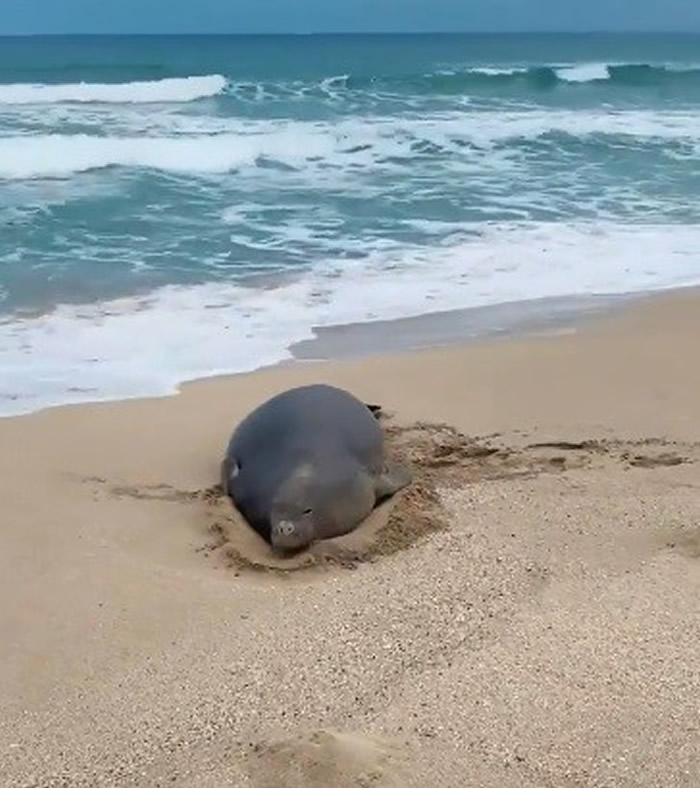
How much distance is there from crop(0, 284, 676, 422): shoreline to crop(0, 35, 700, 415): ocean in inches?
4.9

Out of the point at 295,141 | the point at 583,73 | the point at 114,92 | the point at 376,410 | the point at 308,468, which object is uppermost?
the point at 308,468

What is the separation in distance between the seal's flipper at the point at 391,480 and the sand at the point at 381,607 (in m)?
0.06

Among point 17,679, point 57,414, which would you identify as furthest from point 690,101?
point 17,679

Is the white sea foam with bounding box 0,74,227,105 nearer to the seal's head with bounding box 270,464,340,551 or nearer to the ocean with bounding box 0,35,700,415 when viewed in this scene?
the ocean with bounding box 0,35,700,415

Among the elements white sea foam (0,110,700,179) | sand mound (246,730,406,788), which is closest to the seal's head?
sand mound (246,730,406,788)

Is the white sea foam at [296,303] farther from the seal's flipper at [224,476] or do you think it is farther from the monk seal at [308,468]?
the monk seal at [308,468]

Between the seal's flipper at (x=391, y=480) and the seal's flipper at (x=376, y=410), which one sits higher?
the seal's flipper at (x=391, y=480)

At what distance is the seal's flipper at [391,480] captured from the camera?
15.9 ft

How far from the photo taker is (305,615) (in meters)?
3.89

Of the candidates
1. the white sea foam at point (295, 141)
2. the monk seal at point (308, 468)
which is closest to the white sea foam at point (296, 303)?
the monk seal at point (308, 468)

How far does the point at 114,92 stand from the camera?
30.8 m

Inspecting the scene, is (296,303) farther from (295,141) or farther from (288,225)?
(295,141)

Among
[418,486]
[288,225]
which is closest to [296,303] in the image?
[288,225]

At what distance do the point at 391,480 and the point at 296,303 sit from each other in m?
3.50
